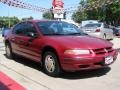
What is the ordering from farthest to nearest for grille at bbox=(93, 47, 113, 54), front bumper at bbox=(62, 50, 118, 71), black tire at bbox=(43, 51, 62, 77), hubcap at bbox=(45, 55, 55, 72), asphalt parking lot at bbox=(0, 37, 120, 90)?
hubcap at bbox=(45, 55, 55, 72)
black tire at bbox=(43, 51, 62, 77)
grille at bbox=(93, 47, 113, 54)
front bumper at bbox=(62, 50, 118, 71)
asphalt parking lot at bbox=(0, 37, 120, 90)

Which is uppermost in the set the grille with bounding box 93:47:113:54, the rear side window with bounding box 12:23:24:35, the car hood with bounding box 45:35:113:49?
the rear side window with bounding box 12:23:24:35

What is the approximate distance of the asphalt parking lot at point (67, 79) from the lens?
677 centimetres

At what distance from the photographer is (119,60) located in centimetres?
Result: 1015

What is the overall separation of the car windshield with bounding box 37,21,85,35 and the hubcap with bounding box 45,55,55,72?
91cm

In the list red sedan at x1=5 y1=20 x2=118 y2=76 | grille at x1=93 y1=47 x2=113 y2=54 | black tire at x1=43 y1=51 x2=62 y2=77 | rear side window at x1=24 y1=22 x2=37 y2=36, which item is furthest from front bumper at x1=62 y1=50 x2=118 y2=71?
rear side window at x1=24 y1=22 x2=37 y2=36

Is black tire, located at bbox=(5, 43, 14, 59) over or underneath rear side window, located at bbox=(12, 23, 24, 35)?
underneath

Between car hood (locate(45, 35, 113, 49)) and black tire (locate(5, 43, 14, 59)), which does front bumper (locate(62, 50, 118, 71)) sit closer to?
car hood (locate(45, 35, 113, 49))

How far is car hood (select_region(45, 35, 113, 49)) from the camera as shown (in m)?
7.38

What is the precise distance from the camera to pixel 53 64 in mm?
7730

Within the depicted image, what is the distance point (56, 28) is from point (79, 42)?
4.64ft

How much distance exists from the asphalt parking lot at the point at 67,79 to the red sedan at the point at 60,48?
301mm

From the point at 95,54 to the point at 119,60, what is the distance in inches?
122

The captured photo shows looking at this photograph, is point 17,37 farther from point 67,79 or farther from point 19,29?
point 67,79

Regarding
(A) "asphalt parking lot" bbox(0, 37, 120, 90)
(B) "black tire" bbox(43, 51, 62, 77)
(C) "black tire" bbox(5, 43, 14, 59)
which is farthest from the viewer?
(C) "black tire" bbox(5, 43, 14, 59)
